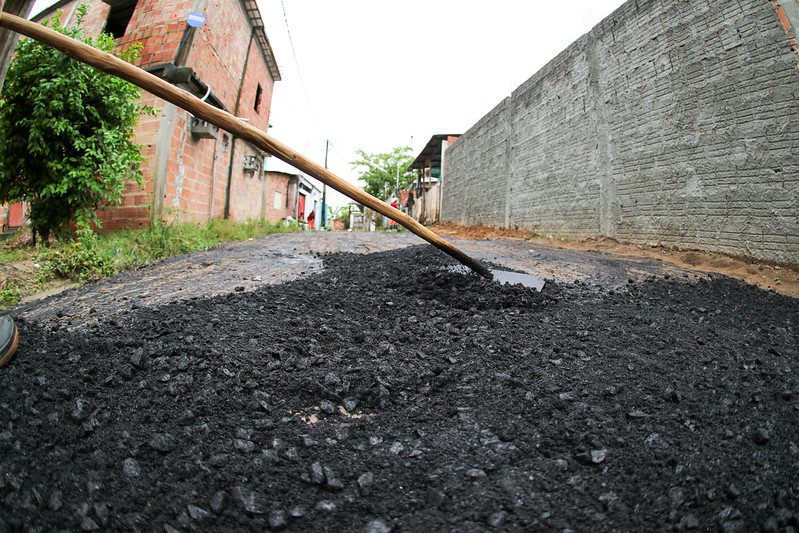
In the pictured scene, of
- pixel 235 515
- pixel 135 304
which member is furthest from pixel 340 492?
pixel 135 304

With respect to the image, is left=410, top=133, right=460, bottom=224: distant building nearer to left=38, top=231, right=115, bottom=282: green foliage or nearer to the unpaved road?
the unpaved road

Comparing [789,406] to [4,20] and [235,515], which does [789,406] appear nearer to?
[235,515]

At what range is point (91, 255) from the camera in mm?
3568

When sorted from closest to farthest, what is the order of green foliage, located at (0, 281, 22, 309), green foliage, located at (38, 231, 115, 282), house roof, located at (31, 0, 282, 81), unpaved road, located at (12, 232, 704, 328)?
unpaved road, located at (12, 232, 704, 328) → green foliage, located at (0, 281, 22, 309) → green foliage, located at (38, 231, 115, 282) → house roof, located at (31, 0, 282, 81)

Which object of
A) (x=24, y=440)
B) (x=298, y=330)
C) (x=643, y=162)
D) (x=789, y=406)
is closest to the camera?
(x=24, y=440)

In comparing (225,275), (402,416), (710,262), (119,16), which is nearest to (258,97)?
(119,16)

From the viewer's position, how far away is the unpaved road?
229 centimetres

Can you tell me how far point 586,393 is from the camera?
1232 mm

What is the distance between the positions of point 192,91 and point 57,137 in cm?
233

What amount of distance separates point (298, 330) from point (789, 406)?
185cm

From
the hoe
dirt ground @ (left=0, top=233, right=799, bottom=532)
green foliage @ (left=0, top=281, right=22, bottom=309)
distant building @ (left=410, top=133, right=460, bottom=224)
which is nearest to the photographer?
dirt ground @ (left=0, top=233, right=799, bottom=532)

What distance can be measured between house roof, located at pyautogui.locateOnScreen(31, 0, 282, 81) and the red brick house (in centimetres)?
2

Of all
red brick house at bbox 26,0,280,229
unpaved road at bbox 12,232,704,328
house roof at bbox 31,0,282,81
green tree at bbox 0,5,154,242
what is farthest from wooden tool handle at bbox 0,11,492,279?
house roof at bbox 31,0,282,81

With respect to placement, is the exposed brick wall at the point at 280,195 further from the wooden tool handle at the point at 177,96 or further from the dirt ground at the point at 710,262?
the wooden tool handle at the point at 177,96
